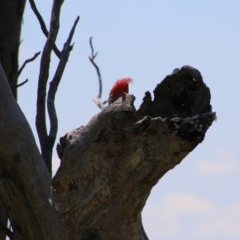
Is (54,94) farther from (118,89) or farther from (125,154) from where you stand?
(125,154)

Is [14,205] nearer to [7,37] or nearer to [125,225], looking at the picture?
[125,225]

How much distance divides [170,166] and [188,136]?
0.43 feet

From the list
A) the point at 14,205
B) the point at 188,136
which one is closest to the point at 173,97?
the point at 188,136

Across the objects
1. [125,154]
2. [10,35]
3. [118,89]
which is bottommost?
[125,154]

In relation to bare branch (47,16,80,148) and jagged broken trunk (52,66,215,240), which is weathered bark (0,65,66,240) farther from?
bare branch (47,16,80,148)

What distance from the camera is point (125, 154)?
246cm

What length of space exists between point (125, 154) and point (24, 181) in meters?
0.34

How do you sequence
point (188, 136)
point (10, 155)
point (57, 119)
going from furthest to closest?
point (57, 119), point (10, 155), point (188, 136)

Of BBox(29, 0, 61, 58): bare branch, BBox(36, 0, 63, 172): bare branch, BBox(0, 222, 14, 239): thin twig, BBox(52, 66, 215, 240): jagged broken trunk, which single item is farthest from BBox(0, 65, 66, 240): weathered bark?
BBox(29, 0, 61, 58): bare branch

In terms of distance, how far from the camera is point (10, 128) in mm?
2570

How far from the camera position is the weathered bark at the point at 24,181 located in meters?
2.57

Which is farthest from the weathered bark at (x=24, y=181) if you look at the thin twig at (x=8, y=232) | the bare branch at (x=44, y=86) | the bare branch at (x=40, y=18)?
the bare branch at (x=40, y=18)

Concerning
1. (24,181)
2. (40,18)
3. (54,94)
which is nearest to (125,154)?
(24,181)

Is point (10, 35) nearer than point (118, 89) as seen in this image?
No
